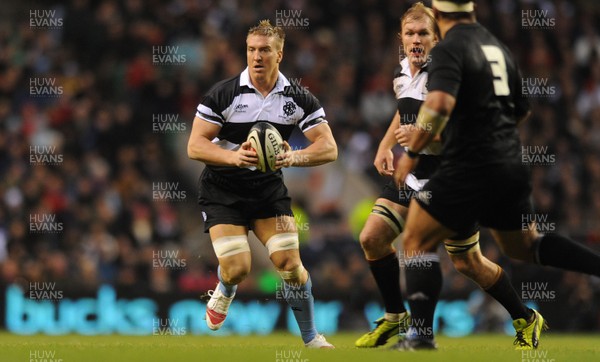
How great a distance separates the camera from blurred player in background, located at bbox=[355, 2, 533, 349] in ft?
29.5

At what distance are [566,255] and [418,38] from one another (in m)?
2.23

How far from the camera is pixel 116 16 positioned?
20312mm

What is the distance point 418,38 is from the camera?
29.9 ft

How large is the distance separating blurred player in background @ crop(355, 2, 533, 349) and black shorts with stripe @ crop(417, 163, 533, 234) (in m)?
1.21

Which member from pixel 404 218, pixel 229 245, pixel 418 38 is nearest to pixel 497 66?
pixel 418 38

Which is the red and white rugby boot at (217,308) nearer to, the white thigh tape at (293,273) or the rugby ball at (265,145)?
the white thigh tape at (293,273)

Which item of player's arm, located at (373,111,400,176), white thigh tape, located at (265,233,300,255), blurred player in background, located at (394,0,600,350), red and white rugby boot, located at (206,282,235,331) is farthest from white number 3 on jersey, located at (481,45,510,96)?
red and white rugby boot, located at (206,282,235,331)

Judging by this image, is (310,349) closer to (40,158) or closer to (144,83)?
(40,158)

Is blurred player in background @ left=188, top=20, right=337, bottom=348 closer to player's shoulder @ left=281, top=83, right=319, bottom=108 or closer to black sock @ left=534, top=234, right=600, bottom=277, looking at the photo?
player's shoulder @ left=281, top=83, right=319, bottom=108

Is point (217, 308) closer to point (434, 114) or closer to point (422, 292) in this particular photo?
point (422, 292)

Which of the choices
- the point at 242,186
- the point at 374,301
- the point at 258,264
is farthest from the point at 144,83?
the point at 242,186

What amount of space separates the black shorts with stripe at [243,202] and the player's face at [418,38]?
5.03 ft

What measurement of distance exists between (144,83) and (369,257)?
10.9 metres

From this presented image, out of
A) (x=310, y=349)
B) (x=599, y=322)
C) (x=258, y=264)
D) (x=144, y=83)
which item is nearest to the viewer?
(x=310, y=349)
